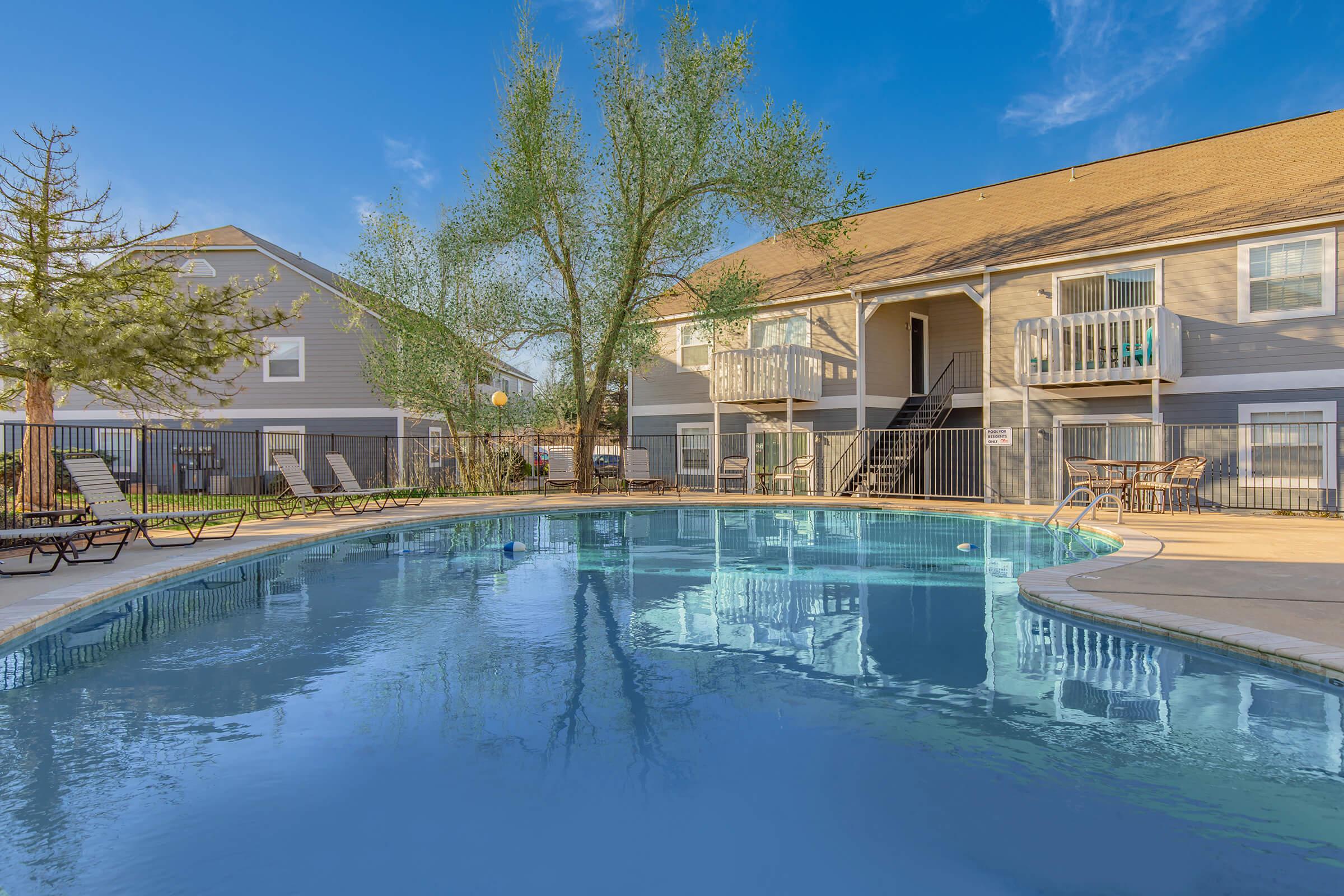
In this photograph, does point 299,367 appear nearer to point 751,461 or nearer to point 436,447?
point 436,447

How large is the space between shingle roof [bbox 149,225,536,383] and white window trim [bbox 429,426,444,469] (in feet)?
9.85

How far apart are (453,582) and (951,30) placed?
80.5ft

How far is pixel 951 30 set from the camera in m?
24.7

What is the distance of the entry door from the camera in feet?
70.5

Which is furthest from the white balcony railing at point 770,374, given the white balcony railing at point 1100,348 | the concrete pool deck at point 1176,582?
the concrete pool deck at point 1176,582

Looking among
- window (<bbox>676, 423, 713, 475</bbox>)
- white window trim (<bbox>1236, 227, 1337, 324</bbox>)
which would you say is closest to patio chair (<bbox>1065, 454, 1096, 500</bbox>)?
white window trim (<bbox>1236, 227, 1337, 324</bbox>)

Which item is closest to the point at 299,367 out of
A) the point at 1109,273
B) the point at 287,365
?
the point at 287,365

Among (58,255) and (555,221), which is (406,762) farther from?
(555,221)

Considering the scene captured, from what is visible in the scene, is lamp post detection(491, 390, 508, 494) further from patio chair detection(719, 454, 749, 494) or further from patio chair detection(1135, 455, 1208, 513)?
patio chair detection(1135, 455, 1208, 513)

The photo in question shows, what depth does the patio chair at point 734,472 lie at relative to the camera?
64.9ft

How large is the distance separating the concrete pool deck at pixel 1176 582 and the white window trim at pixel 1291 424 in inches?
89.1

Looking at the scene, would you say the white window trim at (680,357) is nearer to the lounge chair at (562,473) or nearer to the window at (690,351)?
the window at (690,351)

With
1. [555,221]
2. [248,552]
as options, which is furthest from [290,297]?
[248,552]

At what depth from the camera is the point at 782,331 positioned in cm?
2170
